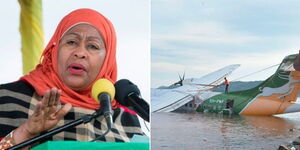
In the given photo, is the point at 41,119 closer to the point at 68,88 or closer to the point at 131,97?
the point at 68,88

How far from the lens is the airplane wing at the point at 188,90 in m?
3.33

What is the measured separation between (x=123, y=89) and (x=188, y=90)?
1.16m

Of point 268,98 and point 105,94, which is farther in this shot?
point 268,98

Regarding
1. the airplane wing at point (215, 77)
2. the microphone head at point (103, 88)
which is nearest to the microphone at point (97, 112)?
the microphone head at point (103, 88)

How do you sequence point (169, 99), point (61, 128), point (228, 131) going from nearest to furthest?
1. point (61, 128)
2. point (169, 99)
3. point (228, 131)

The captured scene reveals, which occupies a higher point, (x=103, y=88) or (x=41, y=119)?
(x=103, y=88)

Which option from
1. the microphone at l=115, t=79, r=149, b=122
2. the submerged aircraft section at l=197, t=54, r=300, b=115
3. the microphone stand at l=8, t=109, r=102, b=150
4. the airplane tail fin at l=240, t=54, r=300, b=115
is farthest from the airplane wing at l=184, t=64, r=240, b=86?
the microphone stand at l=8, t=109, r=102, b=150

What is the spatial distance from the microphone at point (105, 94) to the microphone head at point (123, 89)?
3cm

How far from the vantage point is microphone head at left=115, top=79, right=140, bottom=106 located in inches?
90.9

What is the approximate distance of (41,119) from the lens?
2184 mm

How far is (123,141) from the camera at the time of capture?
2.31 m

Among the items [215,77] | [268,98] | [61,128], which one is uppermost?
[215,77]

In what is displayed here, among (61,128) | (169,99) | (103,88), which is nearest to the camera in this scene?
(61,128)

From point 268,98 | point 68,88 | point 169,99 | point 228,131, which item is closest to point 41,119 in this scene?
point 68,88
